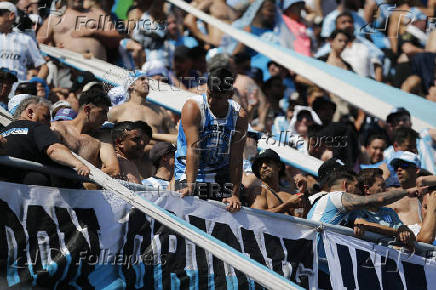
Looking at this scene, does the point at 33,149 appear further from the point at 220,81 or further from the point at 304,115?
the point at 304,115

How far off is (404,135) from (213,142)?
3809 mm

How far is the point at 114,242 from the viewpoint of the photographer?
680cm

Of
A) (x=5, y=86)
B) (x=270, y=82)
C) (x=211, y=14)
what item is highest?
(x=211, y=14)

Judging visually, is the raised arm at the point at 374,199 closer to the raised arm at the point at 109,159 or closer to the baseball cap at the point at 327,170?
the baseball cap at the point at 327,170

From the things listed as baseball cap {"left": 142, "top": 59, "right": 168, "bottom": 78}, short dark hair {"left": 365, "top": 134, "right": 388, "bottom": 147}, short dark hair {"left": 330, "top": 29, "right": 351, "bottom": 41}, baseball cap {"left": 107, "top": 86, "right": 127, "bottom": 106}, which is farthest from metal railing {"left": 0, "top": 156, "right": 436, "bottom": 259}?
short dark hair {"left": 330, "top": 29, "right": 351, "bottom": 41}

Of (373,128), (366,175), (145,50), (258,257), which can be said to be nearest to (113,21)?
(145,50)

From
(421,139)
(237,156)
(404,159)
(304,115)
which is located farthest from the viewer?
(304,115)

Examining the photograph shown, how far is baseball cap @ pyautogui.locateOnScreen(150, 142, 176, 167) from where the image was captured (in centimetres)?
904

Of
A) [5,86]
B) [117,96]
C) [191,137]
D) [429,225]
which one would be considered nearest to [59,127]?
[191,137]

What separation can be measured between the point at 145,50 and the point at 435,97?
4.20 metres

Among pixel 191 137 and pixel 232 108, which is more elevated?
pixel 232 108

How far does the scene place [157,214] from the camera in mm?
6688

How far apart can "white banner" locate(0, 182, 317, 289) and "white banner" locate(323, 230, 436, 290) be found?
494mm

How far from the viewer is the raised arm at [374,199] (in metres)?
8.02
